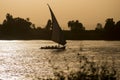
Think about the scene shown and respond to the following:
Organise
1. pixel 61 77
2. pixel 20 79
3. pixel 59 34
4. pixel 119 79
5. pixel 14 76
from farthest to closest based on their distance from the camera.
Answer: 1. pixel 59 34
2. pixel 14 76
3. pixel 20 79
4. pixel 119 79
5. pixel 61 77

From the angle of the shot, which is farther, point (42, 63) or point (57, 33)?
point (57, 33)

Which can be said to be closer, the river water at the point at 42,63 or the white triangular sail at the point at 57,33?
the river water at the point at 42,63

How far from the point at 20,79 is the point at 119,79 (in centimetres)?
1267

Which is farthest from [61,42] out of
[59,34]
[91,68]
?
[91,68]

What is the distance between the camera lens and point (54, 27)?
109625mm

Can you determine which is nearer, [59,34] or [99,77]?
[99,77]

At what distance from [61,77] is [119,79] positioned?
1497 centimetres

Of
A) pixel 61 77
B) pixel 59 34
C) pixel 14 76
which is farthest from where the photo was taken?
pixel 59 34

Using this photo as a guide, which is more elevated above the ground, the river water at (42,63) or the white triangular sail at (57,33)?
the white triangular sail at (57,33)

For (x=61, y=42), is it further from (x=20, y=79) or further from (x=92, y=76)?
(x=92, y=76)

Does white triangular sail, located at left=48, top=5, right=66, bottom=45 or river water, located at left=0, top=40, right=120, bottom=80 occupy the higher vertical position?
white triangular sail, located at left=48, top=5, right=66, bottom=45

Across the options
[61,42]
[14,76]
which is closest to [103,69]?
[14,76]

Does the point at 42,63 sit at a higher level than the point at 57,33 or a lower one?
lower

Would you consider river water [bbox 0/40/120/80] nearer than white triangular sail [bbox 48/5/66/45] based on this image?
Yes
